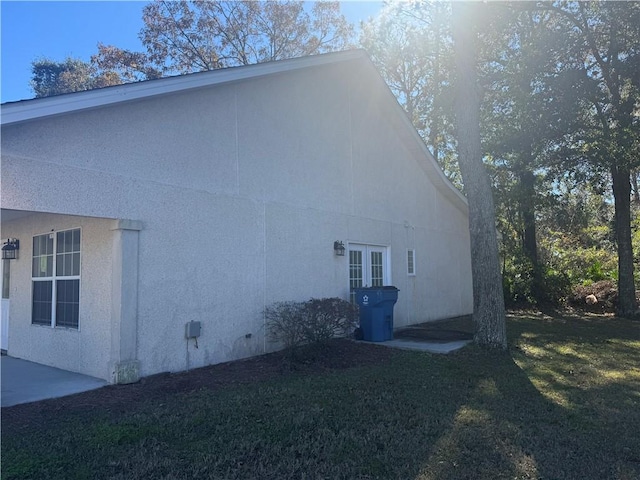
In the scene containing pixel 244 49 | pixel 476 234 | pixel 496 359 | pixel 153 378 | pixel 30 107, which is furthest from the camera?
pixel 244 49

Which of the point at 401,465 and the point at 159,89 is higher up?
the point at 159,89

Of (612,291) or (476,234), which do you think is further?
(612,291)

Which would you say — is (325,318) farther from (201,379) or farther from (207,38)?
(207,38)

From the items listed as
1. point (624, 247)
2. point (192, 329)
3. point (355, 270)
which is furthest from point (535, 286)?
point (192, 329)

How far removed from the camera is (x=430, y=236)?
15070 mm

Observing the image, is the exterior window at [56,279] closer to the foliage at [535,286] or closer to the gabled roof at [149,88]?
the gabled roof at [149,88]

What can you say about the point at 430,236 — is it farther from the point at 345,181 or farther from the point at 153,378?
the point at 153,378

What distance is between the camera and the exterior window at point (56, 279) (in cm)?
750

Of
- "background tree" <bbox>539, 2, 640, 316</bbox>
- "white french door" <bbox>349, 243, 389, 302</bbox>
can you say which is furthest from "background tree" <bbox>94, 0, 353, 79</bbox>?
"white french door" <bbox>349, 243, 389, 302</bbox>

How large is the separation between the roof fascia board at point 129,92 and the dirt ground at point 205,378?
3290mm

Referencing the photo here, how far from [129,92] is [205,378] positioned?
4212 mm

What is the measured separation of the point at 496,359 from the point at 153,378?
5.90 metres

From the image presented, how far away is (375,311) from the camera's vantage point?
10.2 metres

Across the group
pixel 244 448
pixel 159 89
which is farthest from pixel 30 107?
pixel 244 448
